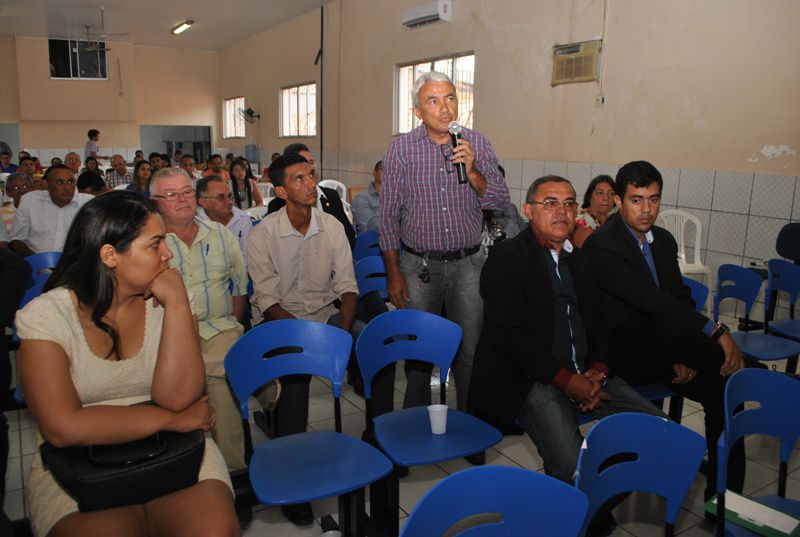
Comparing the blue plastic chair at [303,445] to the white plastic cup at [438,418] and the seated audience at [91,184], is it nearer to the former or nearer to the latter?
the white plastic cup at [438,418]

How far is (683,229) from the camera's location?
480 cm

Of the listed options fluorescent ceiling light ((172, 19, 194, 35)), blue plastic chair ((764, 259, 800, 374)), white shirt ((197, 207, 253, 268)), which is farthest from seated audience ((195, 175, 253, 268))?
fluorescent ceiling light ((172, 19, 194, 35))

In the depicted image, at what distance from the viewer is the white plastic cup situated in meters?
2.00

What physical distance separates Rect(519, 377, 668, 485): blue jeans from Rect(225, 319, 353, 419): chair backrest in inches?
27.8

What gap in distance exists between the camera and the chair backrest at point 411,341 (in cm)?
223

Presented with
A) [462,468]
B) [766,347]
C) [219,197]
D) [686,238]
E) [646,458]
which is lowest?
[462,468]

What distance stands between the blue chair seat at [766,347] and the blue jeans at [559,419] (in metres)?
1.08

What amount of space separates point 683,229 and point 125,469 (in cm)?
468

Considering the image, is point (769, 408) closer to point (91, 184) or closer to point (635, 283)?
point (635, 283)

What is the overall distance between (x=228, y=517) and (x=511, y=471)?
74cm

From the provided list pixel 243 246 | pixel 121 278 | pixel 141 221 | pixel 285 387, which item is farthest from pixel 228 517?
pixel 243 246

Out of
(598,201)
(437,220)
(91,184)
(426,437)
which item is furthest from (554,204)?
(91,184)

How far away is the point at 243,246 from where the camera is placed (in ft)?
11.8

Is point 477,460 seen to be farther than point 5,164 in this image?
No
